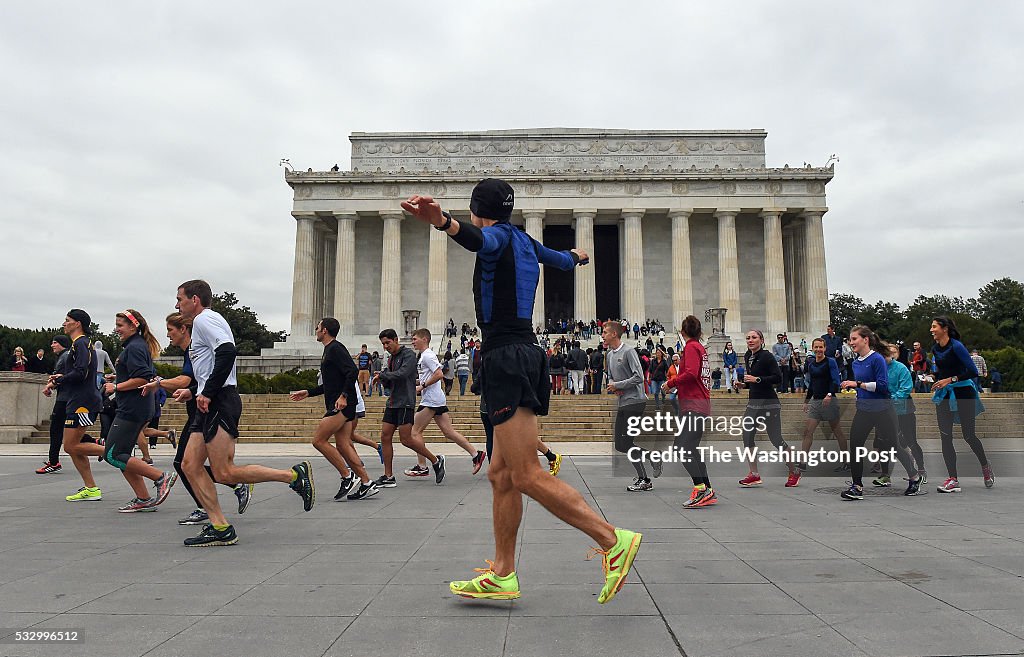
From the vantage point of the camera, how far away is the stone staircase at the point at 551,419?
20.2 meters

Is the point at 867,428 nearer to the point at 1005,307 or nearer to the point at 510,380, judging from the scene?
the point at 510,380

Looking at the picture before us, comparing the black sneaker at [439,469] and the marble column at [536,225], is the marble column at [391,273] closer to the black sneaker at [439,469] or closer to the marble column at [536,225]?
the marble column at [536,225]

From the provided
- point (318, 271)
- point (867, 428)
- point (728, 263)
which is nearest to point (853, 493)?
point (867, 428)

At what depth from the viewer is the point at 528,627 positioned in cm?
367

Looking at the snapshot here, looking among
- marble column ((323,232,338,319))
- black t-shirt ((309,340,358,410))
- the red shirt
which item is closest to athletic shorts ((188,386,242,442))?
black t-shirt ((309,340,358,410))

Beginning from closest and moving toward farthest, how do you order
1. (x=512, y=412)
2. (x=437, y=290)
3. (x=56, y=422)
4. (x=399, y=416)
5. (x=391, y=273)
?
(x=512, y=412), (x=399, y=416), (x=56, y=422), (x=437, y=290), (x=391, y=273)

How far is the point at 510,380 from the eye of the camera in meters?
4.12

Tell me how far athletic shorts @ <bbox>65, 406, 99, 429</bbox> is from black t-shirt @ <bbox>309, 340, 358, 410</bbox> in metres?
2.65

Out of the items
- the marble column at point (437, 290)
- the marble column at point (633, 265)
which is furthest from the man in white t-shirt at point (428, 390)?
the marble column at point (633, 265)

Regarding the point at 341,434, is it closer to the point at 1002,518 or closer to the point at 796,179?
the point at 1002,518

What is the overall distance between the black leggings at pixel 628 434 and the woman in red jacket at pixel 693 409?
2.51ft

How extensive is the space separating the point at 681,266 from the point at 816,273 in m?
8.36

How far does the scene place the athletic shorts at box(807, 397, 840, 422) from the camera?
9.97 meters

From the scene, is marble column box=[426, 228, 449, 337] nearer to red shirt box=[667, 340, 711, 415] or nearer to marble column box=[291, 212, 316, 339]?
marble column box=[291, 212, 316, 339]
